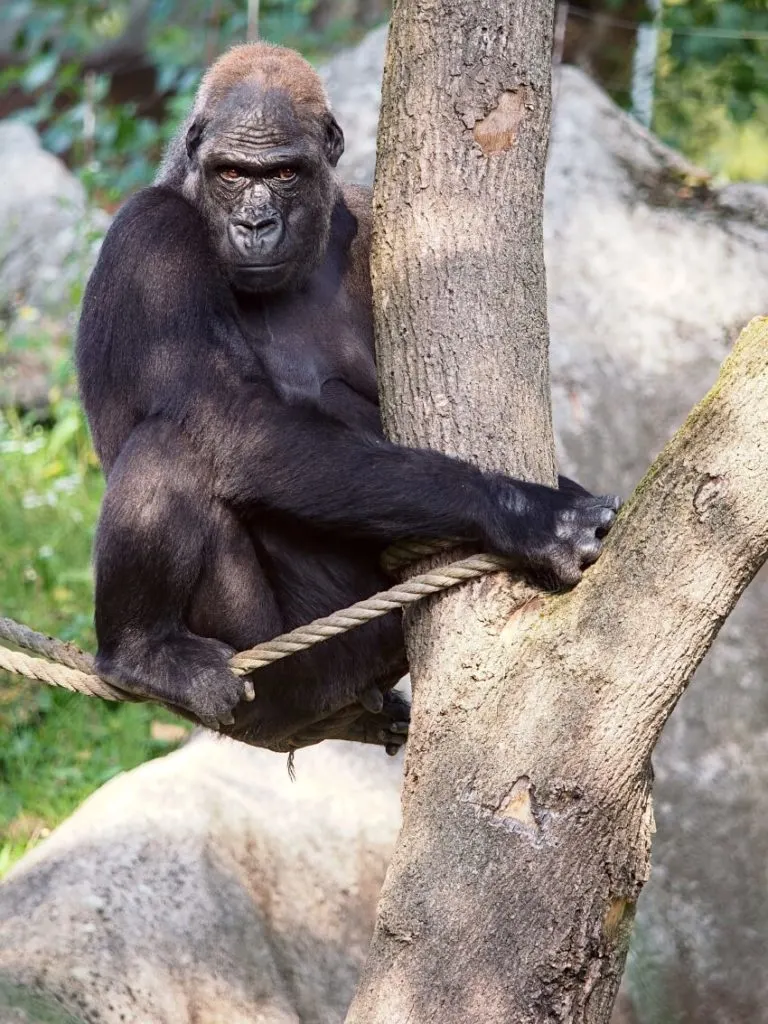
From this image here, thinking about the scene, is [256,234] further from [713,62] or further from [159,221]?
[713,62]

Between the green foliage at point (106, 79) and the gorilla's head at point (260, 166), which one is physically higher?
the gorilla's head at point (260, 166)

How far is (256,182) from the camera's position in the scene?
2846mm

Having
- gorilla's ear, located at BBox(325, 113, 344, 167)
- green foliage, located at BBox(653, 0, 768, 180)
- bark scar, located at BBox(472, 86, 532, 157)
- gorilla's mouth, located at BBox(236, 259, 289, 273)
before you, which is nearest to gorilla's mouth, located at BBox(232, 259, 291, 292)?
gorilla's mouth, located at BBox(236, 259, 289, 273)

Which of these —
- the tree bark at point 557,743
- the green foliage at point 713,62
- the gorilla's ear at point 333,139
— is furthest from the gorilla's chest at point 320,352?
the green foliage at point 713,62

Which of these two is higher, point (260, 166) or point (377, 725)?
point (260, 166)

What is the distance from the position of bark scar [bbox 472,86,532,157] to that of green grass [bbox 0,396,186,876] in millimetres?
2760

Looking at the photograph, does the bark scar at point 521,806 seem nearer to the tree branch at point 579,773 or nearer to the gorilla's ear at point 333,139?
the tree branch at point 579,773

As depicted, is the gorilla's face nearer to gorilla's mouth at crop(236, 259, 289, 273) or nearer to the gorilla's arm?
gorilla's mouth at crop(236, 259, 289, 273)

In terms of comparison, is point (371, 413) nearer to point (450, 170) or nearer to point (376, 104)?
point (450, 170)

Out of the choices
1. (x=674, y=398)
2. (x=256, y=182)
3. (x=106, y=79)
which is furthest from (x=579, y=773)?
(x=106, y=79)

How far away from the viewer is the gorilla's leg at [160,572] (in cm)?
262

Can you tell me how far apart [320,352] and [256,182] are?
0.39m

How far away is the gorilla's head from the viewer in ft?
9.21

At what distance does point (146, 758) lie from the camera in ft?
15.6
